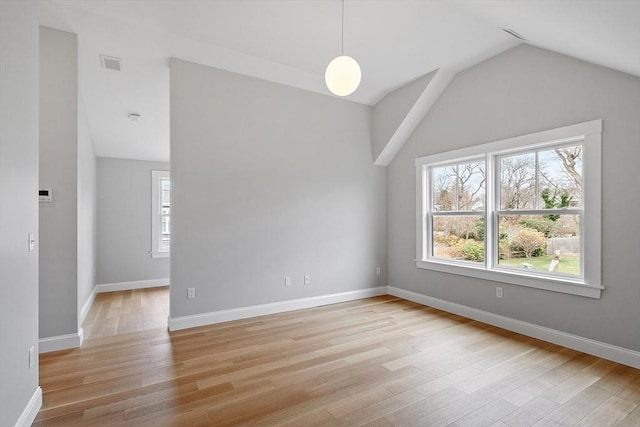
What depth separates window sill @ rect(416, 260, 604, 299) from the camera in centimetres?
283

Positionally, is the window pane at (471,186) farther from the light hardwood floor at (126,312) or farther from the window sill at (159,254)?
the window sill at (159,254)

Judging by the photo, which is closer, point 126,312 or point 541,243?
point 541,243

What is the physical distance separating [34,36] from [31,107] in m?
0.46

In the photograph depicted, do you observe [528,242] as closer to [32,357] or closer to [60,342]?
[32,357]

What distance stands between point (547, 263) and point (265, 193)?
3257mm

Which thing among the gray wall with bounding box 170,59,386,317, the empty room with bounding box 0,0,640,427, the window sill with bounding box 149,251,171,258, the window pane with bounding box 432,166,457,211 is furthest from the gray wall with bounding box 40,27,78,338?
the window pane with bounding box 432,166,457,211

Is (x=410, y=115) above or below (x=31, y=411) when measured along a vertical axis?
above

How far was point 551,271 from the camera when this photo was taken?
3.18m

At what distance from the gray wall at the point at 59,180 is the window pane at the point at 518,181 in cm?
456

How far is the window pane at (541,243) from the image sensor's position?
3.03m

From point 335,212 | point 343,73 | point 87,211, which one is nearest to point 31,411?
point 87,211

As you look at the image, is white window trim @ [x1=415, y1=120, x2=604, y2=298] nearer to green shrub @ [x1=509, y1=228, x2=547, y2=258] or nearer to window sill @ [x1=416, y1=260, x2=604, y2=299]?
window sill @ [x1=416, y1=260, x2=604, y2=299]

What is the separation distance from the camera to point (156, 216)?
577 centimetres

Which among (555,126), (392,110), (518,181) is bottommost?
(518,181)
